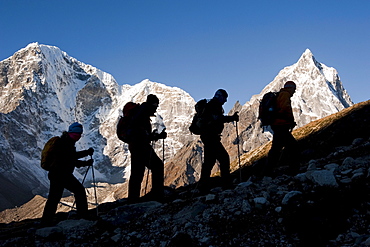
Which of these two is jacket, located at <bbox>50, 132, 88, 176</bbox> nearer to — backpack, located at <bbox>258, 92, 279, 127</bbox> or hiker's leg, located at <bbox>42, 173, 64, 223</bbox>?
hiker's leg, located at <bbox>42, 173, 64, 223</bbox>

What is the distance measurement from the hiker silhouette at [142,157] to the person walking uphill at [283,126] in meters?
2.85

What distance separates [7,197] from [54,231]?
209 meters

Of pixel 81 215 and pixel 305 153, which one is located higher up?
pixel 305 153

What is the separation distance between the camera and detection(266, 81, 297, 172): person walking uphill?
941 centimetres

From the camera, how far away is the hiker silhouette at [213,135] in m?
9.67

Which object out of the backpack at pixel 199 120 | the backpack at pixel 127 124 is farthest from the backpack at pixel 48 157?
the backpack at pixel 199 120

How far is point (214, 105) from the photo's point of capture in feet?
32.1

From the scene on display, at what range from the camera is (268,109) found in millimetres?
9531

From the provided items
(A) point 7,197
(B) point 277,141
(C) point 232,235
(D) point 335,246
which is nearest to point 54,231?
(C) point 232,235

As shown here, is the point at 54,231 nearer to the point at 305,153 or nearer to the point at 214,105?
the point at 214,105

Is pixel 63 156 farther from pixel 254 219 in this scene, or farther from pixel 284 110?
pixel 284 110

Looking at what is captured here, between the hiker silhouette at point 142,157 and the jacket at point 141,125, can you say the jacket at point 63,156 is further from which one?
the jacket at point 141,125

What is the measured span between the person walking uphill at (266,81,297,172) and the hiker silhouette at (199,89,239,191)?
1094mm

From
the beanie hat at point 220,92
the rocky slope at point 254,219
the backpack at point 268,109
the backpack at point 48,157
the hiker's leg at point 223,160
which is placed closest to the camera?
the rocky slope at point 254,219
